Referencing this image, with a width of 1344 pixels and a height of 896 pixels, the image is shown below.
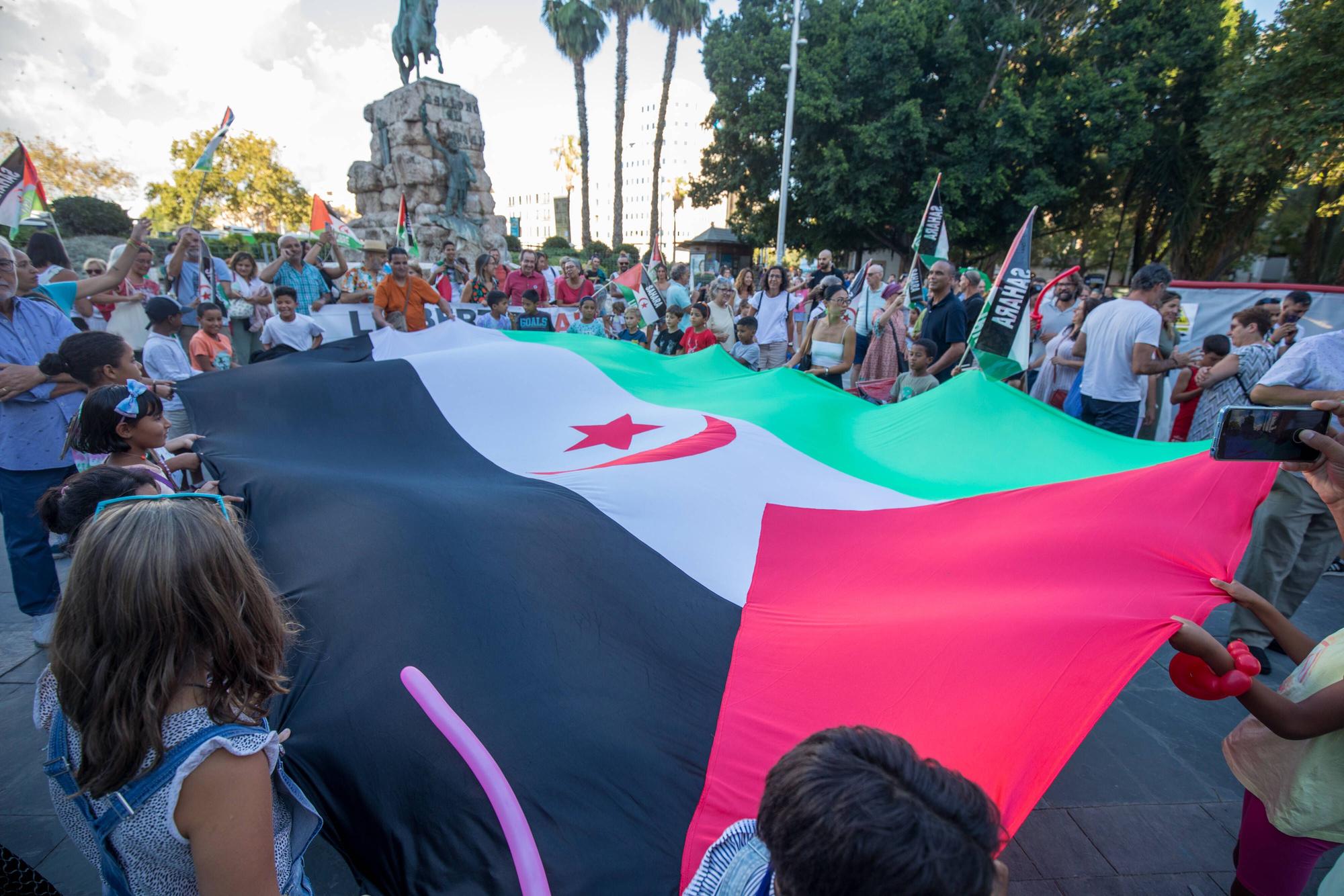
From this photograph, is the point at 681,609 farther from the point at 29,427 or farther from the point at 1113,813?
the point at 29,427

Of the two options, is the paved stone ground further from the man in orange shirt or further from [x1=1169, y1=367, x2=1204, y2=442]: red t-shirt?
the man in orange shirt

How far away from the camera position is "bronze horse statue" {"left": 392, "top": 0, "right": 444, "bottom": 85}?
789 inches

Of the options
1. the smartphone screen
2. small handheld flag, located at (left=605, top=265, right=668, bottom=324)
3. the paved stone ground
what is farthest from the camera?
small handheld flag, located at (left=605, top=265, right=668, bottom=324)

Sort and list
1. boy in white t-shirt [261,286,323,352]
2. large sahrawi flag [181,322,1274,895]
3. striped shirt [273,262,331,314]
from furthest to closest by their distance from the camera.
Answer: striped shirt [273,262,331,314] < boy in white t-shirt [261,286,323,352] < large sahrawi flag [181,322,1274,895]

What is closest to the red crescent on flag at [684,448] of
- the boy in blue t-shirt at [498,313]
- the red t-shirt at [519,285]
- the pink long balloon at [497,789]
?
the pink long balloon at [497,789]

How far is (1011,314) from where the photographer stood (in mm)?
4637

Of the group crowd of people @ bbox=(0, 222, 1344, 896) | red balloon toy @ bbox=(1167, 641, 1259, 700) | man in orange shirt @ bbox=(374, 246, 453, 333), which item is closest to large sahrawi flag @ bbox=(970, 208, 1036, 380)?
crowd of people @ bbox=(0, 222, 1344, 896)

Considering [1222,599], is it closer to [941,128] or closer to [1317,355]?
[1317,355]

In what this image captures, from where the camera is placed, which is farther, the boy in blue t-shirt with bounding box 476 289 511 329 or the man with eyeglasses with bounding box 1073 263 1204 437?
the boy in blue t-shirt with bounding box 476 289 511 329

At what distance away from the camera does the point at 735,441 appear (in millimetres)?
3584

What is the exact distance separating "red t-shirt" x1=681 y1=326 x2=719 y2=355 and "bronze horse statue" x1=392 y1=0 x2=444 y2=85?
17.8 metres

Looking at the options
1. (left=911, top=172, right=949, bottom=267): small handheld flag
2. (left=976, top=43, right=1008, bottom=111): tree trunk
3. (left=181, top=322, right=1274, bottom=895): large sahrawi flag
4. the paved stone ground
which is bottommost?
the paved stone ground

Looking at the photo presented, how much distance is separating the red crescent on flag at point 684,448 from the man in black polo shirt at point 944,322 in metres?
2.55

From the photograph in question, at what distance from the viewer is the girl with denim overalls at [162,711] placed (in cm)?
105
